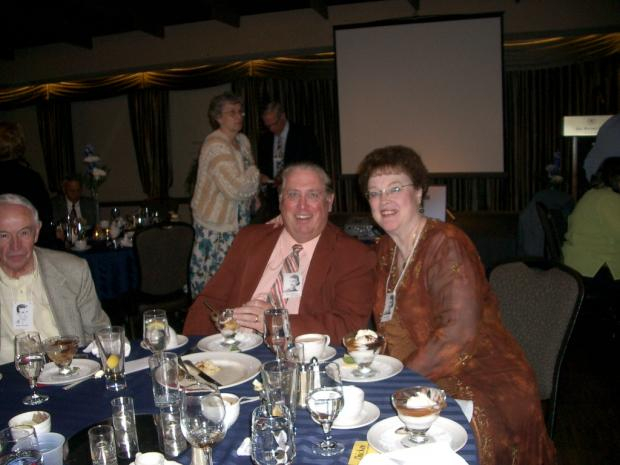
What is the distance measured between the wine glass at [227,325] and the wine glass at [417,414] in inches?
32.9

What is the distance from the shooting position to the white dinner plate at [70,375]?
5.96ft

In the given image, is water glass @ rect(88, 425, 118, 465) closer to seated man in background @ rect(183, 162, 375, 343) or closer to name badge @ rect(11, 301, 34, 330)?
seated man in background @ rect(183, 162, 375, 343)

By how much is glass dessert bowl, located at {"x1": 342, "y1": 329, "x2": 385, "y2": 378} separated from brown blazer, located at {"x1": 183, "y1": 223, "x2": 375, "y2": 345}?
52 centimetres

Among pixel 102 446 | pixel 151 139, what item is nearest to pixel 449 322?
pixel 102 446

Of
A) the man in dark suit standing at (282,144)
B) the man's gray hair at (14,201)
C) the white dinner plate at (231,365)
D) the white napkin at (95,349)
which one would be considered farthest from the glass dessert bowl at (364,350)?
the man in dark suit standing at (282,144)

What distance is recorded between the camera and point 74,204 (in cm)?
641

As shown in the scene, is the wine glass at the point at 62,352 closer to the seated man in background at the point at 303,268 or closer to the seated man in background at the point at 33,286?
the seated man in background at the point at 33,286

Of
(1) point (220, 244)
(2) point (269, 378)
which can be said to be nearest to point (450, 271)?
Answer: (2) point (269, 378)

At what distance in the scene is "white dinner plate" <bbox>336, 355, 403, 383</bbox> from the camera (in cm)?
173

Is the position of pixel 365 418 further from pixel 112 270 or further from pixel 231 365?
pixel 112 270

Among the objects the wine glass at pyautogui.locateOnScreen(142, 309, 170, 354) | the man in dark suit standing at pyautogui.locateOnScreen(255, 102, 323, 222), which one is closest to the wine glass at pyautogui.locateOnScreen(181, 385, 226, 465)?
the wine glass at pyautogui.locateOnScreen(142, 309, 170, 354)

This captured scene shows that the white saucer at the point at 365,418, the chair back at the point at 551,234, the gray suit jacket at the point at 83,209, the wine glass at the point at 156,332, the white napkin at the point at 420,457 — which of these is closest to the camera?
the white napkin at the point at 420,457

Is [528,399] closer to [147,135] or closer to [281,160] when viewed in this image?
[281,160]

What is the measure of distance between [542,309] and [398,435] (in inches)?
44.6
